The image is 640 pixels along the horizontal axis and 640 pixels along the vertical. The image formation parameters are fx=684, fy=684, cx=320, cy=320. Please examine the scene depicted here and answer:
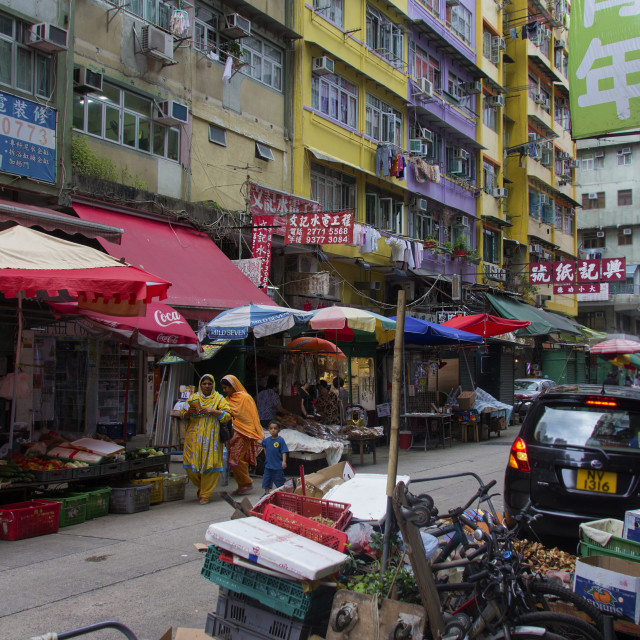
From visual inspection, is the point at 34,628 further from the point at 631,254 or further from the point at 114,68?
the point at 631,254

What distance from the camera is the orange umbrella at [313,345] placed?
45.3 ft

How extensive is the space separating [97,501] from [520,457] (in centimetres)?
536

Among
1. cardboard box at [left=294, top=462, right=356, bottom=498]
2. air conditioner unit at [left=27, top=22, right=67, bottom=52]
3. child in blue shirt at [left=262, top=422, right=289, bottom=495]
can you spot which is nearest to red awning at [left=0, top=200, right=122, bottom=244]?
air conditioner unit at [left=27, top=22, right=67, bottom=52]

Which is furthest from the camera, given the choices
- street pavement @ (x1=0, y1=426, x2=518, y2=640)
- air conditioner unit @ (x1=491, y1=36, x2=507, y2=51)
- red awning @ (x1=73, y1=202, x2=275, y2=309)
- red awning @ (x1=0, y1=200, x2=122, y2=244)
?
air conditioner unit @ (x1=491, y1=36, x2=507, y2=51)

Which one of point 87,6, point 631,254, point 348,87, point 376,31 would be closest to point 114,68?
point 87,6

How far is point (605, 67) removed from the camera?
7.68 metres

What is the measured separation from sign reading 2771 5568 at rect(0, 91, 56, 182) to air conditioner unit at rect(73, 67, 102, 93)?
1069 mm

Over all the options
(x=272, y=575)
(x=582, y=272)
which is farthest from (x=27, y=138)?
(x=582, y=272)

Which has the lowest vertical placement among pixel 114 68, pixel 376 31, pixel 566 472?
pixel 566 472

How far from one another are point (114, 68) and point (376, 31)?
38.5 feet

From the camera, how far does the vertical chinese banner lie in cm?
1512

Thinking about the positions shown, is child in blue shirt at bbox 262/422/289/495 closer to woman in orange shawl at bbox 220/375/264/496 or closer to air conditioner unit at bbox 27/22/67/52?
woman in orange shawl at bbox 220/375/264/496

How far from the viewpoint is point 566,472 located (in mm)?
5777

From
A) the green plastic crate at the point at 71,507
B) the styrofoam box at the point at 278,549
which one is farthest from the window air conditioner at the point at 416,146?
the styrofoam box at the point at 278,549
